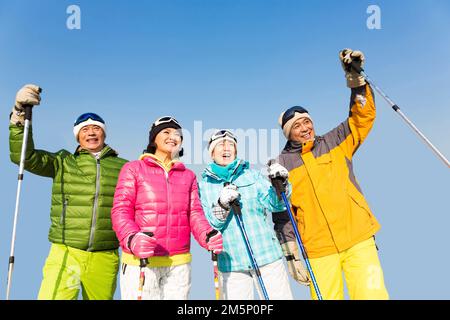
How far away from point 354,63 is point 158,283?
4.33 meters

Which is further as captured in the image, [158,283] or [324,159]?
[324,159]

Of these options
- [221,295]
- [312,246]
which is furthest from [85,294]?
[312,246]

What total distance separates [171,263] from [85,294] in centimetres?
156

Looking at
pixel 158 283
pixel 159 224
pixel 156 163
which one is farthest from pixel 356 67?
pixel 158 283

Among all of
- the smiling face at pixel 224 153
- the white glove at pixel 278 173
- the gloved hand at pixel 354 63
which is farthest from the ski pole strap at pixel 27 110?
the gloved hand at pixel 354 63

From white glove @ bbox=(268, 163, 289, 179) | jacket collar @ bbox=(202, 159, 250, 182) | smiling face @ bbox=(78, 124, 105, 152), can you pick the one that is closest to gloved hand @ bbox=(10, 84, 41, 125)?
smiling face @ bbox=(78, 124, 105, 152)

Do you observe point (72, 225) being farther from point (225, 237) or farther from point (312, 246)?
point (312, 246)

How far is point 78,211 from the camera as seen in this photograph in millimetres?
5293

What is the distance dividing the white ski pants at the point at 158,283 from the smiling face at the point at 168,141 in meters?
1.59

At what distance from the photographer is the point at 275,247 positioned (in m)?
5.23

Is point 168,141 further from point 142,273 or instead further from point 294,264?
point 294,264

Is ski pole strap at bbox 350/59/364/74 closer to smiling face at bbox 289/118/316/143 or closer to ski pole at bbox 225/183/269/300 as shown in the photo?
smiling face at bbox 289/118/316/143

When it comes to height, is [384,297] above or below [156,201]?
below

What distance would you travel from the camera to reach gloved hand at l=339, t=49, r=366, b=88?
18.6ft
